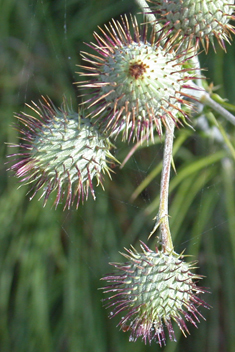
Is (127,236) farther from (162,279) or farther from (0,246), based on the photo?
(162,279)

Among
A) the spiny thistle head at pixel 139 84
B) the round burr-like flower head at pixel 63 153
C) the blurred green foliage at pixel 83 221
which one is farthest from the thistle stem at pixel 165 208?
the blurred green foliage at pixel 83 221

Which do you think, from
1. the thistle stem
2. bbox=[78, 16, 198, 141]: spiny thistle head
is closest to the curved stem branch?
the thistle stem

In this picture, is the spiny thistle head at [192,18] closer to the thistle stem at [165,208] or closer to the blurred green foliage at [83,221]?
the thistle stem at [165,208]

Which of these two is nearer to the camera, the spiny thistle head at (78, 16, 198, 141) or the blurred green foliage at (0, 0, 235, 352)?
the spiny thistle head at (78, 16, 198, 141)

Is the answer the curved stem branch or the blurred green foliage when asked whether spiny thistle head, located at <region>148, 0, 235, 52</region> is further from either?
the blurred green foliage

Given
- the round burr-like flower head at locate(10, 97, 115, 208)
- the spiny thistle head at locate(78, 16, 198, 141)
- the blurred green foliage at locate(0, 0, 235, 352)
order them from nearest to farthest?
the spiny thistle head at locate(78, 16, 198, 141) < the round burr-like flower head at locate(10, 97, 115, 208) < the blurred green foliage at locate(0, 0, 235, 352)

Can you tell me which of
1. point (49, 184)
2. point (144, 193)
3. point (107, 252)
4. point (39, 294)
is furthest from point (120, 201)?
point (49, 184)
